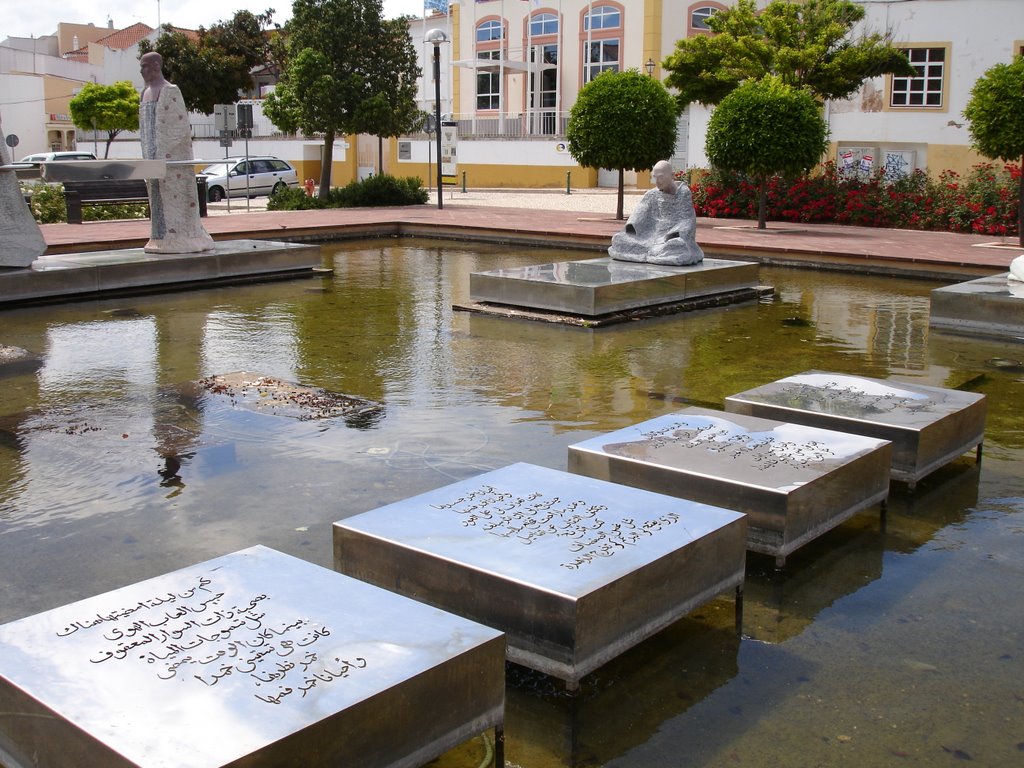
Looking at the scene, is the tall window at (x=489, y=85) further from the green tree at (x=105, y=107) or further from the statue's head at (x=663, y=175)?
the statue's head at (x=663, y=175)

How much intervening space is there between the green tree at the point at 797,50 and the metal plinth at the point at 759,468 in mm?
18374

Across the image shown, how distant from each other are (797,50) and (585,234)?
761 cm

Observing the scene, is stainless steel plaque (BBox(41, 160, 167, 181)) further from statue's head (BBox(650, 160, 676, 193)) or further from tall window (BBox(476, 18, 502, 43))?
tall window (BBox(476, 18, 502, 43))

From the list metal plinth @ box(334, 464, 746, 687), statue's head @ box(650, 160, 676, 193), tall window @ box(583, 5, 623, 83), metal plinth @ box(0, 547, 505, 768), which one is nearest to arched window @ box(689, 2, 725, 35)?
tall window @ box(583, 5, 623, 83)

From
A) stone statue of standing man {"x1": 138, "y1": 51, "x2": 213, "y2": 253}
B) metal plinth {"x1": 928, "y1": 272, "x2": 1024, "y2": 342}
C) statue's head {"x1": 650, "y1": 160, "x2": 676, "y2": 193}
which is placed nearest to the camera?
metal plinth {"x1": 928, "y1": 272, "x2": 1024, "y2": 342}

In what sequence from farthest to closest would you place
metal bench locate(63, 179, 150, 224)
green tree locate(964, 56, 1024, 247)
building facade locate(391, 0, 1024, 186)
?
building facade locate(391, 0, 1024, 186) → metal bench locate(63, 179, 150, 224) → green tree locate(964, 56, 1024, 247)

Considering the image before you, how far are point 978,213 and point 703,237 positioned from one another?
5.60 metres

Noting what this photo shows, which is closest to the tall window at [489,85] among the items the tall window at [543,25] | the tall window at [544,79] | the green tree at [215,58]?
the tall window at [544,79]

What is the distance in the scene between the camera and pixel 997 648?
4.04 meters

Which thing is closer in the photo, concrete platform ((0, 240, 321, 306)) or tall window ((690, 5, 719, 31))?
concrete platform ((0, 240, 321, 306))

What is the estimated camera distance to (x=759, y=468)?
488cm

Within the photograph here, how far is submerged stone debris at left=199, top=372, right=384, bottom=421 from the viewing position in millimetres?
7246

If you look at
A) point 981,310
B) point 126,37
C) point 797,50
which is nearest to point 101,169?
point 981,310

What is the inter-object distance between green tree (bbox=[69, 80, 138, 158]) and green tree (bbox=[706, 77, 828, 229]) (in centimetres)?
3449
